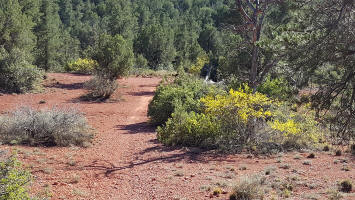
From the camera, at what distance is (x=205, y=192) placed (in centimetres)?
617

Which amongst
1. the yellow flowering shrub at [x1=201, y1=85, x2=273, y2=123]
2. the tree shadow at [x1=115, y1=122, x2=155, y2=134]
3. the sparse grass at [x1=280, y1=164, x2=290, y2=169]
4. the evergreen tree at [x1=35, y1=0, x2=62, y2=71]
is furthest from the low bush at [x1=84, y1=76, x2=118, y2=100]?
the sparse grass at [x1=280, y1=164, x2=290, y2=169]

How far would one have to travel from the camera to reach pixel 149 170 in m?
7.53

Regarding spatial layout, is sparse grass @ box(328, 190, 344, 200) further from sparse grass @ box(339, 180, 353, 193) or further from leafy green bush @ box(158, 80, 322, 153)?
leafy green bush @ box(158, 80, 322, 153)

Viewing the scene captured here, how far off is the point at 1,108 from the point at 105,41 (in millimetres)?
7091

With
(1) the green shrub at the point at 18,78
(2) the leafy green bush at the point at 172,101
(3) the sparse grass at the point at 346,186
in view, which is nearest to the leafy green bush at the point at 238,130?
(2) the leafy green bush at the point at 172,101

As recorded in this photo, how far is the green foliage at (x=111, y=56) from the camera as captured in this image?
1891cm

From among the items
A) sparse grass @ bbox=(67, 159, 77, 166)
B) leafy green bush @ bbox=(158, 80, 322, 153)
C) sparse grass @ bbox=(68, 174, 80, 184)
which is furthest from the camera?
leafy green bush @ bbox=(158, 80, 322, 153)

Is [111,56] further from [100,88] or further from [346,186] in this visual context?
[346,186]

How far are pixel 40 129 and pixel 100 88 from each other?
30.8 feet

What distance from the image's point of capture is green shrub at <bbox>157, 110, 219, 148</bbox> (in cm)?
955

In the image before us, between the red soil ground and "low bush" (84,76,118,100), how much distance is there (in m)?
7.51

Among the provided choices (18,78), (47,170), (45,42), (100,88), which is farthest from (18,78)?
(47,170)

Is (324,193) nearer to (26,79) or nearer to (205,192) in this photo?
(205,192)

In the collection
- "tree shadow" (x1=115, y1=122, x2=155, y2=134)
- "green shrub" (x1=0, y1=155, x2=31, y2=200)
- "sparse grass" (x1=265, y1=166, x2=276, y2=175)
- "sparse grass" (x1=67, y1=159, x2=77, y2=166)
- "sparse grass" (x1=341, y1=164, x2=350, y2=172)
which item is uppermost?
"green shrub" (x1=0, y1=155, x2=31, y2=200)
